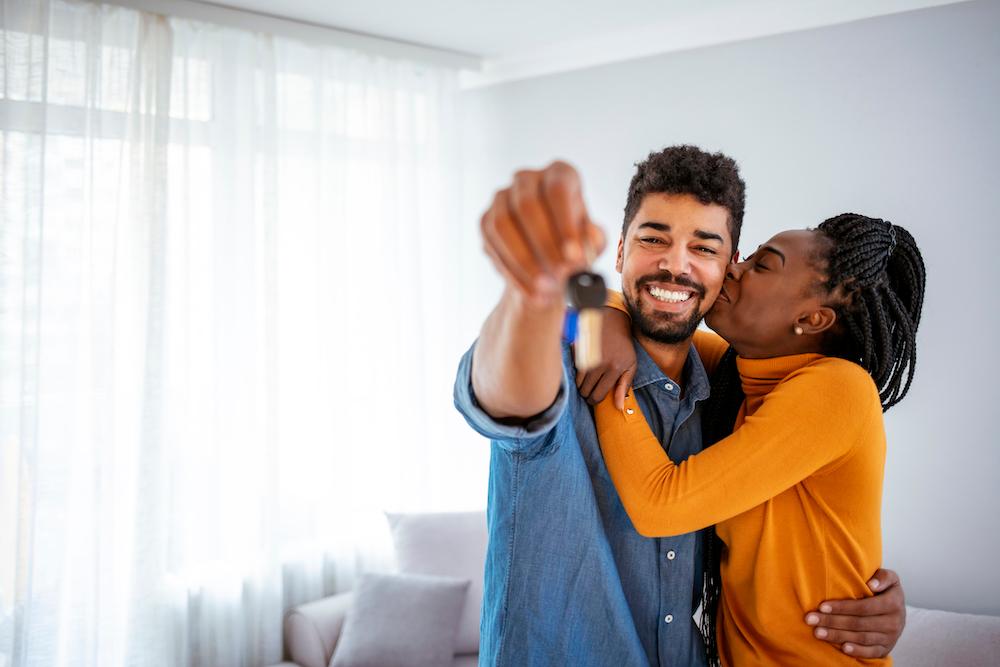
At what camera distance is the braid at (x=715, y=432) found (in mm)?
1554

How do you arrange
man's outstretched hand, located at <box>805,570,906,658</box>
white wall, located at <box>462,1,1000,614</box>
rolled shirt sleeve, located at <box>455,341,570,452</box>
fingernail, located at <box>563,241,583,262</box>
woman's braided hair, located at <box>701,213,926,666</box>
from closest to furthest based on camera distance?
1. fingernail, located at <box>563,241,583,262</box>
2. rolled shirt sleeve, located at <box>455,341,570,452</box>
3. man's outstretched hand, located at <box>805,570,906,658</box>
4. woman's braided hair, located at <box>701,213,926,666</box>
5. white wall, located at <box>462,1,1000,614</box>

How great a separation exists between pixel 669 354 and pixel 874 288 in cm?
39

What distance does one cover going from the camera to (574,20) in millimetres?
3361

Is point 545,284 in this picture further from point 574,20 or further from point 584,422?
point 574,20

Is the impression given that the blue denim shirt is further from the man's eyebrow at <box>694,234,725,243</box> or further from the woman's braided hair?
the man's eyebrow at <box>694,234,725,243</box>

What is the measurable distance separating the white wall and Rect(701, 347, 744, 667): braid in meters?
1.48

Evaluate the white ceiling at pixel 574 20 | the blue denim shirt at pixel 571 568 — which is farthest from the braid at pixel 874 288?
the white ceiling at pixel 574 20

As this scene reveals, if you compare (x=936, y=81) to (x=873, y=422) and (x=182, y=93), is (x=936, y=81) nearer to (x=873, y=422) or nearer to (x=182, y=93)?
(x=873, y=422)

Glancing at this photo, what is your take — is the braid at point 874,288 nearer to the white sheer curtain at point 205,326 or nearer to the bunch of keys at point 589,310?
the bunch of keys at point 589,310

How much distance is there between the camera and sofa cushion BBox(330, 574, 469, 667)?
10.0 feet

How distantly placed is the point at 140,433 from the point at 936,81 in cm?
307

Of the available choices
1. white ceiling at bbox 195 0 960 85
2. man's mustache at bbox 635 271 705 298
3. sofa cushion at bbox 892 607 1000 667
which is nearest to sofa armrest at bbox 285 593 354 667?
sofa cushion at bbox 892 607 1000 667

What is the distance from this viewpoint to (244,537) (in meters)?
3.34

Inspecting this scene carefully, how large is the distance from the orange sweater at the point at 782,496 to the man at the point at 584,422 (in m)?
0.05
